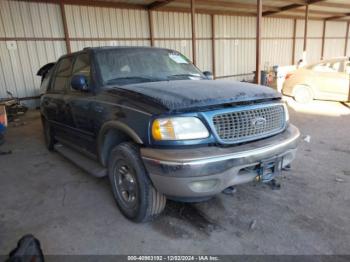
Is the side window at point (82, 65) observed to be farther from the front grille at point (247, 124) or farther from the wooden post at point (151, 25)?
the wooden post at point (151, 25)

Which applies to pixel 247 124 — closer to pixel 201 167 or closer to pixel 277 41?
pixel 201 167

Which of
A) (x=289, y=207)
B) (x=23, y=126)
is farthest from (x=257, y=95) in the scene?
(x=23, y=126)

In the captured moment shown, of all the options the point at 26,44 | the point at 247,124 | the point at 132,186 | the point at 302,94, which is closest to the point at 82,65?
the point at 132,186

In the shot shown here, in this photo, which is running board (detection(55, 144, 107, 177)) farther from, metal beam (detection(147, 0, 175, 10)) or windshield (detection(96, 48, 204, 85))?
metal beam (detection(147, 0, 175, 10))

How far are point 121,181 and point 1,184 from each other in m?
2.16

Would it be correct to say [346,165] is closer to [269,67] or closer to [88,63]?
[88,63]

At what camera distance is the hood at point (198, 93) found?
7.42 feet

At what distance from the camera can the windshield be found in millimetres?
3170

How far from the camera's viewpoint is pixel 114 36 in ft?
36.8

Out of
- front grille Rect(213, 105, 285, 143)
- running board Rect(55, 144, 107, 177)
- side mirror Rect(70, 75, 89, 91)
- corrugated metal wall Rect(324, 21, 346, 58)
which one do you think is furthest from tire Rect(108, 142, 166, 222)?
corrugated metal wall Rect(324, 21, 346, 58)

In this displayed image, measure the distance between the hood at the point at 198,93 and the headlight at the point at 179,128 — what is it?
11 centimetres

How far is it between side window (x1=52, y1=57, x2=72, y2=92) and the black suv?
693 mm

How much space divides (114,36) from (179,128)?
10090mm

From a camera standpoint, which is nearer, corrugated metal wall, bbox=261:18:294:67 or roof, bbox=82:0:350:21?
roof, bbox=82:0:350:21
